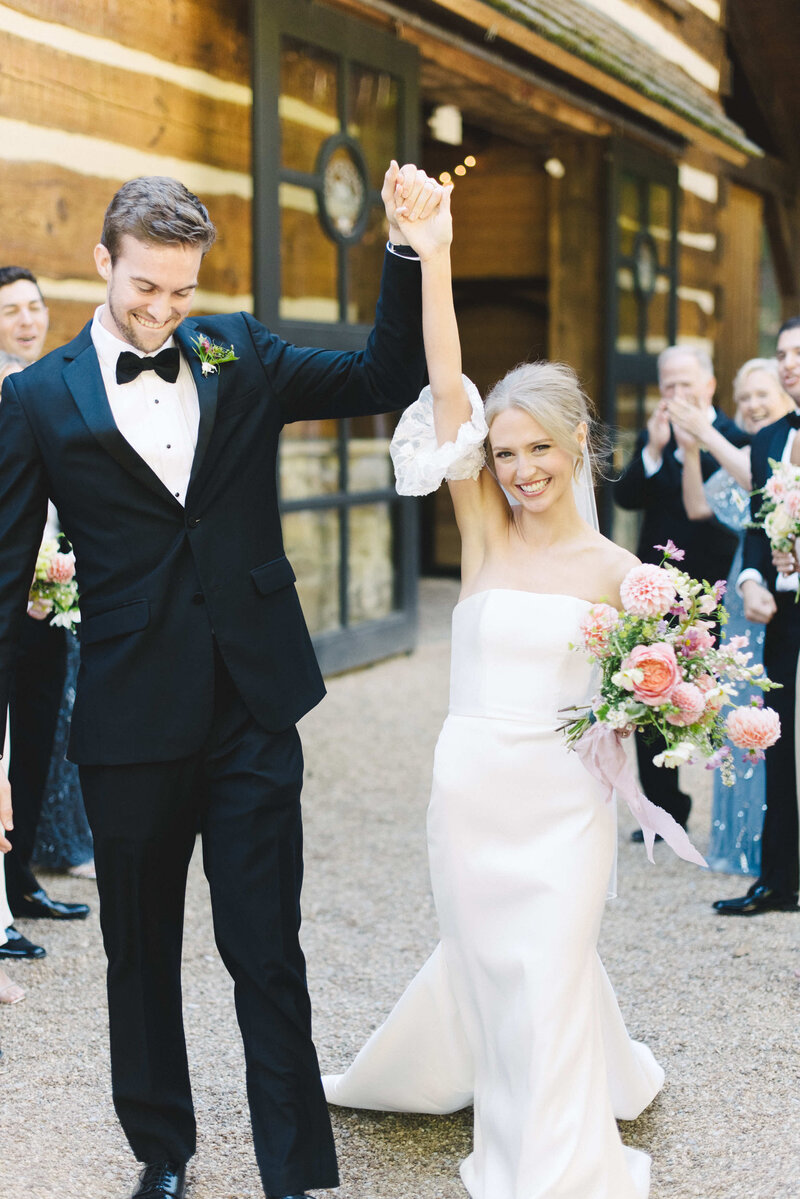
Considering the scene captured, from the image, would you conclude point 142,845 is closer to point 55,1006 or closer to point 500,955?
point 500,955

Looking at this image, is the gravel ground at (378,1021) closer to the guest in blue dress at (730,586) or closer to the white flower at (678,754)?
the guest in blue dress at (730,586)

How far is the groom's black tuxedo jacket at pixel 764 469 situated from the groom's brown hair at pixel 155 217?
2.57 m

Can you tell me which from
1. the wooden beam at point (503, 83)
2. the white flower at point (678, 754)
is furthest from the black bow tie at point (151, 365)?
the wooden beam at point (503, 83)

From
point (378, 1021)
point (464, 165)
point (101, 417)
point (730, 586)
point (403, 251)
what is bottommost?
point (378, 1021)

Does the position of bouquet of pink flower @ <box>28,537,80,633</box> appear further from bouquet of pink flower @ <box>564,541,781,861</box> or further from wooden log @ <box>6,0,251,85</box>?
wooden log @ <box>6,0,251,85</box>

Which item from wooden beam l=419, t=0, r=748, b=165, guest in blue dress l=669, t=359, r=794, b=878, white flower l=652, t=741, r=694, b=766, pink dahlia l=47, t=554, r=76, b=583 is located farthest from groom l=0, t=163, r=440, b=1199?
wooden beam l=419, t=0, r=748, b=165


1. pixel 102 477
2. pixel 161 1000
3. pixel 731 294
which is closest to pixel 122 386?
pixel 102 477

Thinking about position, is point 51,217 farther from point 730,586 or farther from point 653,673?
point 653,673

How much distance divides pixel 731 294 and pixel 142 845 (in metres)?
11.7

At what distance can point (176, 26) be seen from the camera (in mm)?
5855

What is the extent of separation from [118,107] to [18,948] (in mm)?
3571

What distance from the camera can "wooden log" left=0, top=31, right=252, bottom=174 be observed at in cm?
504

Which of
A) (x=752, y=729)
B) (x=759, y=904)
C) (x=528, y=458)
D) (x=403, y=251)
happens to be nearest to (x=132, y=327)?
(x=403, y=251)

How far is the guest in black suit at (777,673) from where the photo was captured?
14.0ft
